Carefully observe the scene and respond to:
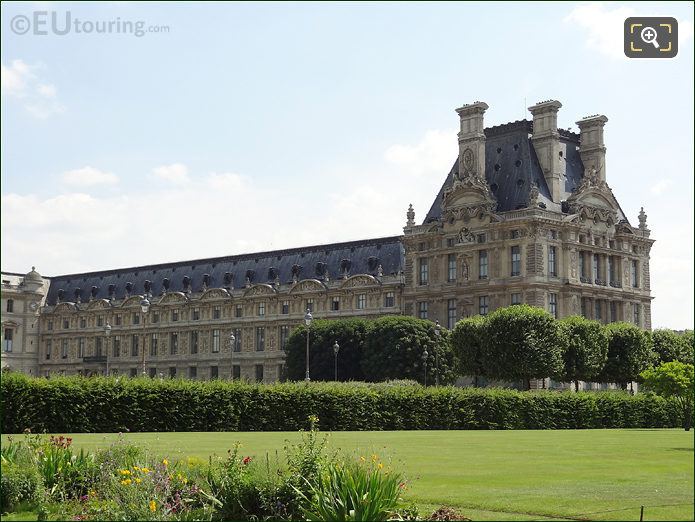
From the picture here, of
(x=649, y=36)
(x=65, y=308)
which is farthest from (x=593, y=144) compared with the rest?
(x=649, y=36)

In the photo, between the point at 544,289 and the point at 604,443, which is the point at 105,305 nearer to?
the point at 544,289

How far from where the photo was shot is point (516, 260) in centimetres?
8981

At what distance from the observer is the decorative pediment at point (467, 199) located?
92.3 meters

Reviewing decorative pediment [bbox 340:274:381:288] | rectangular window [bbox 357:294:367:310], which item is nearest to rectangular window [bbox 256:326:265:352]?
decorative pediment [bbox 340:274:381:288]

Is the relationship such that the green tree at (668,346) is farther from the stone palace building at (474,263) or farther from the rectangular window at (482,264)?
the rectangular window at (482,264)

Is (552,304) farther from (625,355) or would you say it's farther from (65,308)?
(65,308)

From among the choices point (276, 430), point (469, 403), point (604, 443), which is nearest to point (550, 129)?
point (469, 403)

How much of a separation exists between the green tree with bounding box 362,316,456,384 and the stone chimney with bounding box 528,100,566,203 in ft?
56.6

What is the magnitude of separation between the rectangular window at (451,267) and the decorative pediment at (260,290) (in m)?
26.8

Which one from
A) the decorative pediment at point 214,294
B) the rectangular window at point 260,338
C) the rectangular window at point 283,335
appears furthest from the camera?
the decorative pediment at point 214,294

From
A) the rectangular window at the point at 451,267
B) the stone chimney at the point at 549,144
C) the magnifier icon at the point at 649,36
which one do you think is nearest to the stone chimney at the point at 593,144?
the stone chimney at the point at 549,144

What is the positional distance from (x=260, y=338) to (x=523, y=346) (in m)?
49.0

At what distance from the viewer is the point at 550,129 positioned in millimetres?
94625

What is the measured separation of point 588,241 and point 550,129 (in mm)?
10788
